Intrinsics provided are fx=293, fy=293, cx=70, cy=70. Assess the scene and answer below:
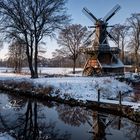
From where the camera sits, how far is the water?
16.2 metres

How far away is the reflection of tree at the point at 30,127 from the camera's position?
15626 mm

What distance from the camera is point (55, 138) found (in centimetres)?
1546

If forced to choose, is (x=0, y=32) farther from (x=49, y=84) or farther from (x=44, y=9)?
(x=49, y=84)

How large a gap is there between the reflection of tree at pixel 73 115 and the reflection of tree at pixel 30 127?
5.11 ft

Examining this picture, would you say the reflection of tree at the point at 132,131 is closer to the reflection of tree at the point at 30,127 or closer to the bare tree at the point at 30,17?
the reflection of tree at the point at 30,127

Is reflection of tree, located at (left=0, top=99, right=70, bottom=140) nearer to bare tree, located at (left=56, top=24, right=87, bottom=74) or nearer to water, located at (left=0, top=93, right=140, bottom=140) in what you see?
water, located at (left=0, top=93, right=140, bottom=140)

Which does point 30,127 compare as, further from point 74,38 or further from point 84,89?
point 74,38

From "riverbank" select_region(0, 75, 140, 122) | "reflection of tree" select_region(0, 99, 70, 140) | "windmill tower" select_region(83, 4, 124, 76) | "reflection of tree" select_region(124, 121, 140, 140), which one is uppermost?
"windmill tower" select_region(83, 4, 124, 76)

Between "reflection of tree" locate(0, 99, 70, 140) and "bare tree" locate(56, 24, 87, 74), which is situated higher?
"bare tree" locate(56, 24, 87, 74)

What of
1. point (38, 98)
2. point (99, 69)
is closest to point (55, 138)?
point (38, 98)

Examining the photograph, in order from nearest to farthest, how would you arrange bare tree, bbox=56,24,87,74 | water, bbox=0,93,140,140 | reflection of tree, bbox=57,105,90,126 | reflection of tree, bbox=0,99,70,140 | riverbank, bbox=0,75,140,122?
reflection of tree, bbox=0,99,70,140
water, bbox=0,93,140,140
reflection of tree, bbox=57,105,90,126
riverbank, bbox=0,75,140,122
bare tree, bbox=56,24,87,74

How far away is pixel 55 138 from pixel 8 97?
1575 cm

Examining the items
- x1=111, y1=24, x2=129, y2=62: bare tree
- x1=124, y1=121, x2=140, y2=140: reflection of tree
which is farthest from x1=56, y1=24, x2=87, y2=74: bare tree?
x1=124, y1=121, x2=140, y2=140: reflection of tree

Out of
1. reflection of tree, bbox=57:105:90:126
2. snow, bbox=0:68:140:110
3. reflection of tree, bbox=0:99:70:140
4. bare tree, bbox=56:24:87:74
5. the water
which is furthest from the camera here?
bare tree, bbox=56:24:87:74
